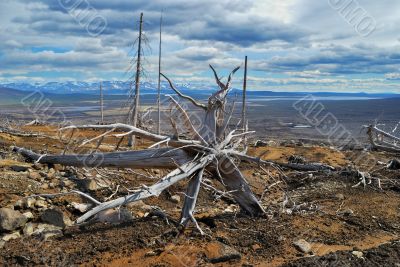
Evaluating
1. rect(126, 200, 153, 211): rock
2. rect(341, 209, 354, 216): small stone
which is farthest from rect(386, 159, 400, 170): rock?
rect(126, 200, 153, 211): rock

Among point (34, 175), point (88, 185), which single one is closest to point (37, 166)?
point (34, 175)

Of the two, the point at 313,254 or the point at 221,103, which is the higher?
the point at 221,103

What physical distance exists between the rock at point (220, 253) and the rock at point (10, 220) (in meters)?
2.69

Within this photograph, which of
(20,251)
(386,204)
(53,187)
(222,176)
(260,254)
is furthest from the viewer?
(386,204)

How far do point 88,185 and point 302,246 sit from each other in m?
4.58

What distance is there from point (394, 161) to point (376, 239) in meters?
7.39

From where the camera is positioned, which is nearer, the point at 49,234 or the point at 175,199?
the point at 49,234

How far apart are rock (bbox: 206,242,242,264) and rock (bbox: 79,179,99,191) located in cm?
383

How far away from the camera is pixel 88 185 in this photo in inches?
343

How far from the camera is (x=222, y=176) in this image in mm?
7336

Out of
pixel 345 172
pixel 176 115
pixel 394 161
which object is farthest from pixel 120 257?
pixel 394 161

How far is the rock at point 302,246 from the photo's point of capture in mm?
5896

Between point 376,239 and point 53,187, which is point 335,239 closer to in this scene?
point 376,239

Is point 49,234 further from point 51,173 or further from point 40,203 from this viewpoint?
point 51,173
